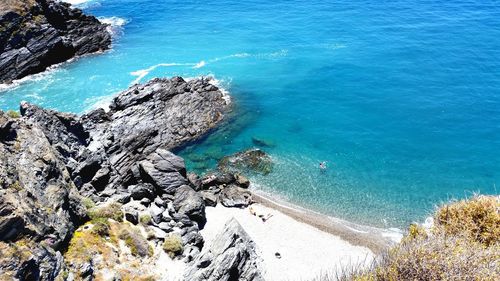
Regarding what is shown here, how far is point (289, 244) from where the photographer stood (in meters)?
36.8

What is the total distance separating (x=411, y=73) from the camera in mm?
64625

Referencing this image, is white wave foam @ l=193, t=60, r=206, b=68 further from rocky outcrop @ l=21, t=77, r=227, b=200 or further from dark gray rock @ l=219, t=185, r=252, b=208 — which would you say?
dark gray rock @ l=219, t=185, r=252, b=208

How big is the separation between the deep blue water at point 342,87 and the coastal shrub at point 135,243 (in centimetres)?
1848

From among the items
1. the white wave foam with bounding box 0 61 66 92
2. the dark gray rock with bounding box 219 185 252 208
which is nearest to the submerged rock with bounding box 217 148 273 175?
the dark gray rock with bounding box 219 185 252 208

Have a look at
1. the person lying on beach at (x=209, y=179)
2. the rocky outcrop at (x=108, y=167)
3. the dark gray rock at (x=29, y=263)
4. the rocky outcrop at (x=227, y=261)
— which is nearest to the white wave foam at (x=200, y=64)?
the rocky outcrop at (x=108, y=167)

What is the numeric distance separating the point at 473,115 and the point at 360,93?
16.3 meters

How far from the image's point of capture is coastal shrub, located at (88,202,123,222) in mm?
30331

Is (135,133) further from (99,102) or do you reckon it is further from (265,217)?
(265,217)

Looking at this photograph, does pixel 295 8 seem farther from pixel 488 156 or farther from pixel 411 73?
pixel 488 156

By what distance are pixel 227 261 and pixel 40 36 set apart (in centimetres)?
6396

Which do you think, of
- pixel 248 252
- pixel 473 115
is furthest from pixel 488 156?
pixel 248 252

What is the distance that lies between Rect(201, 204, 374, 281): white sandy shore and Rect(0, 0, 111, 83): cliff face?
5076 cm

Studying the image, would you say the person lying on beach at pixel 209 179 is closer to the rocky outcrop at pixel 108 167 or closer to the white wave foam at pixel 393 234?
the rocky outcrop at pixel 108 167

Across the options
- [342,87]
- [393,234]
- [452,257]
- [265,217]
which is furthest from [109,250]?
[342,87]
